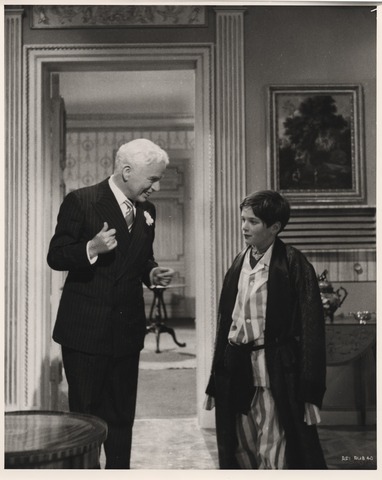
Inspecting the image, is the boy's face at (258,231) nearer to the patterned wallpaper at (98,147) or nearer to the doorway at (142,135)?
the doorway at (142,135)

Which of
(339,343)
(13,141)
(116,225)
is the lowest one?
(339,343)

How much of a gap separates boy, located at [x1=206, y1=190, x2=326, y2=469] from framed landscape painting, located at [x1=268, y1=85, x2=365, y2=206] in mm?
1178

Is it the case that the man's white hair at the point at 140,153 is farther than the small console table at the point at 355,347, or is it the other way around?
the small console table at the point at 355,347

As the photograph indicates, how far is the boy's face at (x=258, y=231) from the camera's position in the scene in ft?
8.21

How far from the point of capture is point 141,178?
2.50m

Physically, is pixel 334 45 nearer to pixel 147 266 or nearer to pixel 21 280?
pixel 147 266

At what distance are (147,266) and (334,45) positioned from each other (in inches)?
68.3

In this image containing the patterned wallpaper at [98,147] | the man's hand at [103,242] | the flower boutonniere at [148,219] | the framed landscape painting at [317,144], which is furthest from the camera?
the patterned wallpaper at [98,147]

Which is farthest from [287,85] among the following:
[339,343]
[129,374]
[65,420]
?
[65,420]

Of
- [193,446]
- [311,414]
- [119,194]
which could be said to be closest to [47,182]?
[119,194]

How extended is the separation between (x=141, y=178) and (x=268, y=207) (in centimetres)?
52

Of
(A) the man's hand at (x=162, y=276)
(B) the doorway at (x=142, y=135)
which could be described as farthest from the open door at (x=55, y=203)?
(A) the man's hand at (x=162, y=276)

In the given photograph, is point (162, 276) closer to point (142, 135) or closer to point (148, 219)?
point (148, 219)

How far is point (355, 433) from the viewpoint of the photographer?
11.1 ft
